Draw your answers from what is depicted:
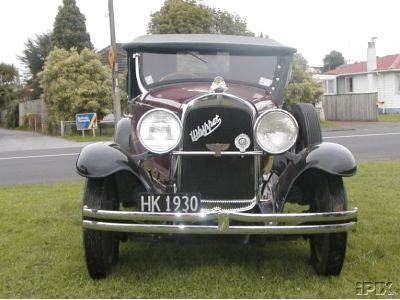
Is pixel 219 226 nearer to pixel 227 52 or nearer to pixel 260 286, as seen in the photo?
pixel 260 286

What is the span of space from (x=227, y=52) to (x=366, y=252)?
226cm

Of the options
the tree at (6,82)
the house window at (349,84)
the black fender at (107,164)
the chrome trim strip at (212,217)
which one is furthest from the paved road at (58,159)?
the tree at (6,82)

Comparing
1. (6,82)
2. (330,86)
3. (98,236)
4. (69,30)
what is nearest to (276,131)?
(98,236)

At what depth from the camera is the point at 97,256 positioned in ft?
13.2

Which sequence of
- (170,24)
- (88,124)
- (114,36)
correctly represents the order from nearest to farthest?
(114,36) → (88,124) → (170,24)

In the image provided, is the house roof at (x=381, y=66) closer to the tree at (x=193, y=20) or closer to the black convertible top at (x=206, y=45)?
the tree at (x=193, y=20)

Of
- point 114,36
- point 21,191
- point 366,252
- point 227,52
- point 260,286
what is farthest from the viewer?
point 114,36

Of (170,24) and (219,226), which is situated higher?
(170,24)

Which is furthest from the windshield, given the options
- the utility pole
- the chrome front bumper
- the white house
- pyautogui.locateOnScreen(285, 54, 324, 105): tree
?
the white house

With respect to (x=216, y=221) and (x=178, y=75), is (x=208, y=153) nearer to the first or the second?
(x=216, y=221)

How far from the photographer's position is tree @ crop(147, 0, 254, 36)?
2611 centimetres

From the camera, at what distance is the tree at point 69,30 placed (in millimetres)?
36312

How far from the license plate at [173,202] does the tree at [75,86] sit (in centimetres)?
1863

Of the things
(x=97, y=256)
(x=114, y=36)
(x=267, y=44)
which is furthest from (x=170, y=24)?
(x=97, y=256)
